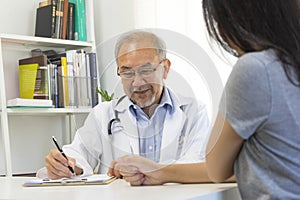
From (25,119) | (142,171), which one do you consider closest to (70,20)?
(25,119)

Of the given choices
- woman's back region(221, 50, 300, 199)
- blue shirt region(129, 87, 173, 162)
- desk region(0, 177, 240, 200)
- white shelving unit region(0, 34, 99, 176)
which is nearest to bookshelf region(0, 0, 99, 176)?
white shelving unit region(0, 34, 99, 176)

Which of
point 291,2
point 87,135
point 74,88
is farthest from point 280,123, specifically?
point 74,88

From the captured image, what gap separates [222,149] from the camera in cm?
92

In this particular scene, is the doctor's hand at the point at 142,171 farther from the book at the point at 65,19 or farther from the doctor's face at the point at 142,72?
the book at the point at 65,19

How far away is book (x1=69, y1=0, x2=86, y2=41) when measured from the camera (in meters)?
2.85

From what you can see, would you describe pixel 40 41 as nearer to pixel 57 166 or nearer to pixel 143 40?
pixel 57 166

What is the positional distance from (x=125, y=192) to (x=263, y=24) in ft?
1.45

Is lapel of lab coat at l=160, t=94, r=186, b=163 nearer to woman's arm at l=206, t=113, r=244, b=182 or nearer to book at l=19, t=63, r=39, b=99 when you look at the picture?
woman's arm at l=206, t=113, r=244, b=182

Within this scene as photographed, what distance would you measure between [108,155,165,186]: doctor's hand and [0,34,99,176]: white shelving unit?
1.34 metres

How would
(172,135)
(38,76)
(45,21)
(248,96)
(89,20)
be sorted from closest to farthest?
1. (248,96)
2. (172,135)
3. (38,76)
4. (45,21)
5. (89,20)

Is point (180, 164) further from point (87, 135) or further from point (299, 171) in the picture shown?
point (87, 135)

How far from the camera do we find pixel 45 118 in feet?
9.36

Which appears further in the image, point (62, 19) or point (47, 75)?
point (62, 19)

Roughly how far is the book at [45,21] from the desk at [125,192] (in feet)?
5.60
